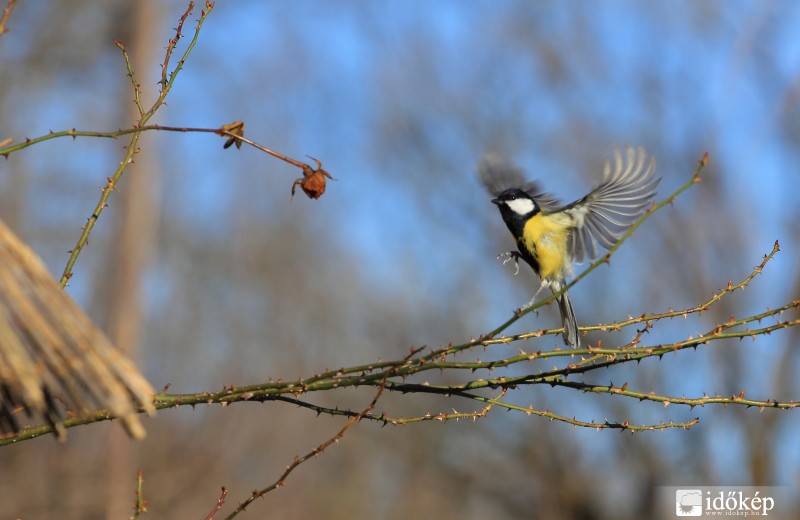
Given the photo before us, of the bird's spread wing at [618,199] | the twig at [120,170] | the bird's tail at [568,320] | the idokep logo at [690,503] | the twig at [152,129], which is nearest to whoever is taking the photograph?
the twig at [152,129]

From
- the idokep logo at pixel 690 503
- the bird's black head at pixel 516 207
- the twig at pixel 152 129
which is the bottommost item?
the twig at pixel 152 129

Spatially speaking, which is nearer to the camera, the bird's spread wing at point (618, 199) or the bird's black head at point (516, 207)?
the bird's spread wing at point (618, 199)

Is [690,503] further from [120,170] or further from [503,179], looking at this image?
[120,170]

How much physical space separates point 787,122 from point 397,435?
660 centimetres

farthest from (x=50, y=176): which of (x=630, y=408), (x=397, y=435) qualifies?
(x=630, y=408)

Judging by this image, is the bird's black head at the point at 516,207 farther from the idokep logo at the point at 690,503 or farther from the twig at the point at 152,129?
the idokep logo at the point at 690,503

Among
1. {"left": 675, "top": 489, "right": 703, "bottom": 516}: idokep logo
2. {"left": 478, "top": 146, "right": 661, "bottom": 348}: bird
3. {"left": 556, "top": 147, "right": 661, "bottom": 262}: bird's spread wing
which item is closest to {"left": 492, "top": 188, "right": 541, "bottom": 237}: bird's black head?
{"left": 478, "top": 146, "right": 661, "bottom": 348}: bird

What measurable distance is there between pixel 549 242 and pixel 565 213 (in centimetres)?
15

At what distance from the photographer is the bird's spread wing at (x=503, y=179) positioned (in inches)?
177

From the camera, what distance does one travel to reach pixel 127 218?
12484 millimetres

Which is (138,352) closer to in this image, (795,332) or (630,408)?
(630,408)

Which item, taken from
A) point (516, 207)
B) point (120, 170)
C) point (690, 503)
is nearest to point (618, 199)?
point (516, 207)

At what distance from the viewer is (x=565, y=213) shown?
4312mm

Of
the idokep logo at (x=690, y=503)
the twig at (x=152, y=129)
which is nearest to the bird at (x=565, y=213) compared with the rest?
the twig at (x=152, y=129)
